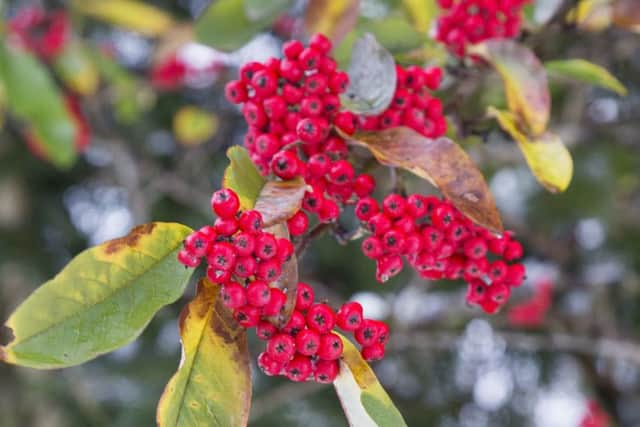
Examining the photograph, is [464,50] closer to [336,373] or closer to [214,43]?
[214,43]

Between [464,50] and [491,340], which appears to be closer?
[464,50]

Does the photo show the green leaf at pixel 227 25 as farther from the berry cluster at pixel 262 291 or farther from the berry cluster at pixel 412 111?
the berry cluster at pixel 262 291

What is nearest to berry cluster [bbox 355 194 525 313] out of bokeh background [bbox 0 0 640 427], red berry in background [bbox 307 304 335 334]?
red berry in background [bbox 307 304 335 334]

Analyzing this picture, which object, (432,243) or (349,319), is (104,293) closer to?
(349,319)

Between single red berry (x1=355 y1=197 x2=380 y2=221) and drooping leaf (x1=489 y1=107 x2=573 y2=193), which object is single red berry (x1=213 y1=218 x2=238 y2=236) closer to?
single red berry (x1=355 y1=197 x2=380 y2=221)

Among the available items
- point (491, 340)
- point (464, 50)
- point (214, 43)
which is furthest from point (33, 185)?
point (464, 50)

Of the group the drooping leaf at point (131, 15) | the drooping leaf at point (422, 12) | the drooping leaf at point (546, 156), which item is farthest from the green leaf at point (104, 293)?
the drooping leaf at point (131, 15)

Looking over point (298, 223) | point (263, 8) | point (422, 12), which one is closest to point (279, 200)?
point (298, 223)
